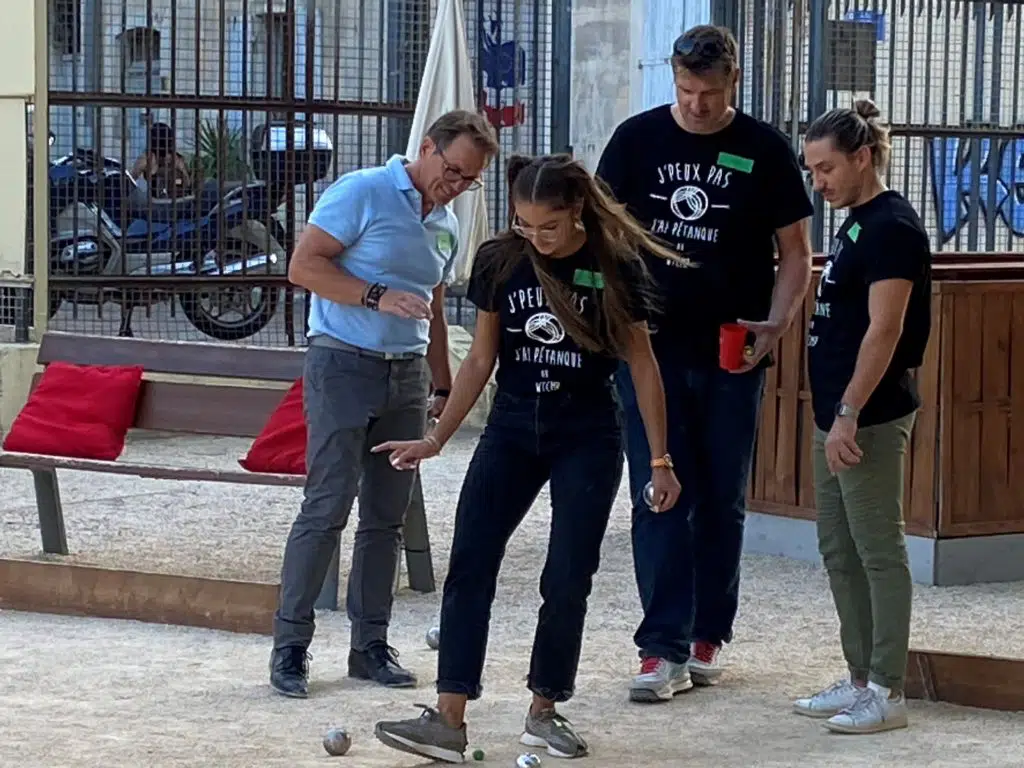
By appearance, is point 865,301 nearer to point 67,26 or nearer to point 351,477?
point 351,477

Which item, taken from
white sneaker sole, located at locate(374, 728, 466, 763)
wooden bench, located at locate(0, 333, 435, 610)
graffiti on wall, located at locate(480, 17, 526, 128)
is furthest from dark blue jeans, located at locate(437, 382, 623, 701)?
graffiti on wall, located at locate(480, 17, 526, 128)

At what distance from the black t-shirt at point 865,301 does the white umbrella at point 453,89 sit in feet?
18.8

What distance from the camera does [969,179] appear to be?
1180 centimetres

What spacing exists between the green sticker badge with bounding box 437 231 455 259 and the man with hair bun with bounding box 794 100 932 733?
45.7 inches

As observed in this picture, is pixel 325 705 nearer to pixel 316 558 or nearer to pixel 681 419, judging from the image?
pixel 316 558

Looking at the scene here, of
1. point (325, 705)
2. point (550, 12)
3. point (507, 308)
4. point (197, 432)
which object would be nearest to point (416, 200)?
point (507, 308)

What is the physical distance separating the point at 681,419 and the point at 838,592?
0.69 metres

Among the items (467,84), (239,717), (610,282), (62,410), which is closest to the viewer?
(610,282)

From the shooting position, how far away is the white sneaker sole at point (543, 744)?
16.0ft

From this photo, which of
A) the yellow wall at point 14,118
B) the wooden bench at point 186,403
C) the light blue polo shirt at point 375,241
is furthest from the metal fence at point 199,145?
the light blue polo shirt at point 375,241

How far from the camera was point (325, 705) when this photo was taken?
540 cm

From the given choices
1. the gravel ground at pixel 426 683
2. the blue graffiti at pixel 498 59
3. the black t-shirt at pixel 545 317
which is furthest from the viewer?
the blue graffiti at pixel 498 59

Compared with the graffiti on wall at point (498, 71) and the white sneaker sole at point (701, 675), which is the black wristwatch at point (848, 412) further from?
the graffiti on wall at point (498, 71)

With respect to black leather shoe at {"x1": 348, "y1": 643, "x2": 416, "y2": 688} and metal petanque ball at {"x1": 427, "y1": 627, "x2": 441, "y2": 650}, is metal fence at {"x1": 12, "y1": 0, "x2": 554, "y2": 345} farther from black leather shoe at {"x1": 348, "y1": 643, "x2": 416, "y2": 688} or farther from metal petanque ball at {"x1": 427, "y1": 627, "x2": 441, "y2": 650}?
black leather shoe at {"x1": 348, "y1": 643, "x2": 416, "y2": 688}
